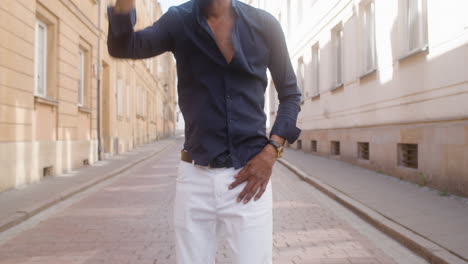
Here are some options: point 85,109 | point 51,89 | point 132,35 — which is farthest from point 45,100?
→ point 132,35

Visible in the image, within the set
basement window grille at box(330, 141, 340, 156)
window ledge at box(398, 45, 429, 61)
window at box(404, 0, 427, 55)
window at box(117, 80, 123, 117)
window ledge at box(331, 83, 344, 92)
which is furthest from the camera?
window at box(117, 80, 123, 117)

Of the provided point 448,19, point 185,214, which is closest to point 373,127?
point 448,19

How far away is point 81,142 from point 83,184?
13.7 ft

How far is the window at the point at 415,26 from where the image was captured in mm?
8609

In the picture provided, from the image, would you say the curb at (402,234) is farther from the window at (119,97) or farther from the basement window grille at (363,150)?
the window at (119,97)

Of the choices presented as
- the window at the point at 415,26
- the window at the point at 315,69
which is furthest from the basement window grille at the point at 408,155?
the window at the point at 315,69

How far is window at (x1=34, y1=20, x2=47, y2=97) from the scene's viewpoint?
10.4 m

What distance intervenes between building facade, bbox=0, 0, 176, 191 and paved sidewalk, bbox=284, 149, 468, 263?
239 inches

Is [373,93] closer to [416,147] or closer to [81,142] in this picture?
[416,147]

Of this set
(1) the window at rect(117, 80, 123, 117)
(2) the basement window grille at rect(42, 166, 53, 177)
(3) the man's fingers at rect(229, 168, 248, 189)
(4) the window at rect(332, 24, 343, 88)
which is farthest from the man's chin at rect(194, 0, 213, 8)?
(1) the window at rect(117, 80, 123, 117)

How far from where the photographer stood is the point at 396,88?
9.55 metres

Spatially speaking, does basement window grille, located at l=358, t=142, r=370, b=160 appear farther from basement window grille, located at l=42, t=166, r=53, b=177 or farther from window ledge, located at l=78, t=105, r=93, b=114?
window ledge, located at l=78, t=105, r=93, b=114

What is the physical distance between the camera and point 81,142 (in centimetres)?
1295

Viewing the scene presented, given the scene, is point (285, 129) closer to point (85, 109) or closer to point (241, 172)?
point (241, 172)
